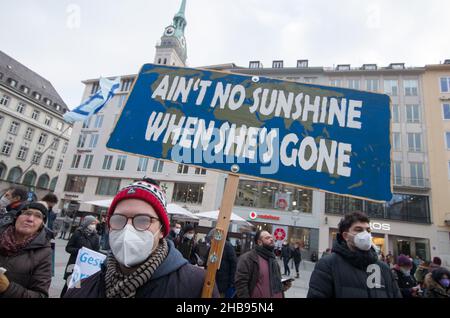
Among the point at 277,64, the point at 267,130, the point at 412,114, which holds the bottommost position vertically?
the point at 267,130

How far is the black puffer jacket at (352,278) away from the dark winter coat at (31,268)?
252cm

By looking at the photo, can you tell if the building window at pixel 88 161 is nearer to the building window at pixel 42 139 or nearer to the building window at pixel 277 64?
the building window at pixel 42 139

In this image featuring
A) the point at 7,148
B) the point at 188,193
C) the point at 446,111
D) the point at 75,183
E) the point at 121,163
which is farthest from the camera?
the point at 7,148

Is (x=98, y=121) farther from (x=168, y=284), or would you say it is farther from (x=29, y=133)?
(x=168, y=284)

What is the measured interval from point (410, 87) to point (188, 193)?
28.2 metres

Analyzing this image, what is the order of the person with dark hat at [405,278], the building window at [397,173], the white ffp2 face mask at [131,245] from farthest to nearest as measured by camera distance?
the building window at [397,173], the person with dark hat at [405,278], the white ffp2 face mask at [131,245]

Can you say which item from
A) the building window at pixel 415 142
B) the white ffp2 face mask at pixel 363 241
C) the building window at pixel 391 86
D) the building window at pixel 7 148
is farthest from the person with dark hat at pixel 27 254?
the building window at pixel 7 148

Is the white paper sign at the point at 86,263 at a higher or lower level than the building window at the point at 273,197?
lower

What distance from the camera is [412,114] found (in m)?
27.9

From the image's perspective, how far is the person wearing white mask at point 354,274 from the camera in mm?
2258

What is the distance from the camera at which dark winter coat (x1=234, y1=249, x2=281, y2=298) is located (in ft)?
11.6

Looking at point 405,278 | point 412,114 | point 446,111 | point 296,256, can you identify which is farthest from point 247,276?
point 446,111

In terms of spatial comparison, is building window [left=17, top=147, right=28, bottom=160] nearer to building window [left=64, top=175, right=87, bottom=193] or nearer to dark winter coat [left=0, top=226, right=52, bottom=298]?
building window [left=64, top=175, right=87, bottom=193]
